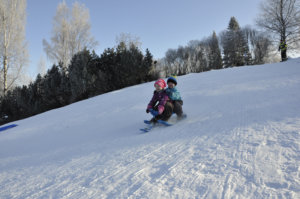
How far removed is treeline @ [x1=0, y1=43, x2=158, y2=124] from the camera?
1146 centimetres

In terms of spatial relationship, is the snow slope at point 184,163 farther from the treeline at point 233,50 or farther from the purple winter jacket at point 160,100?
the treeline at point 233,50

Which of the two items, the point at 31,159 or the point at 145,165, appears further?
the point at 31,159

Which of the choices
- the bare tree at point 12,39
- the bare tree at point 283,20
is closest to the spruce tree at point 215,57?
the bare tree at point 283,20

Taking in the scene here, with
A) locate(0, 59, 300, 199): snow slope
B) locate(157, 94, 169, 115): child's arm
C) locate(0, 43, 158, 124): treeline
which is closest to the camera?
locate(0, 59, 300, 199): snow slope

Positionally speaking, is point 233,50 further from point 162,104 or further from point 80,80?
point 162,104

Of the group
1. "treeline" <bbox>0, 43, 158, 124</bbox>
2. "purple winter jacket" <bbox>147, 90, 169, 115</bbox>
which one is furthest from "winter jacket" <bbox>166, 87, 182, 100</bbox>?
"treeline" <bbox>0, 43, 158, 124</bbox>

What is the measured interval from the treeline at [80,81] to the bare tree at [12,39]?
594cm

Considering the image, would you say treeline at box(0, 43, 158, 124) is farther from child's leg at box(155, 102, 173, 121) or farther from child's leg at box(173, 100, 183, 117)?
child's leg at box(155, 102, 173, 121)

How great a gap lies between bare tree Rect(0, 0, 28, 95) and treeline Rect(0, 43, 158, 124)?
5.94m

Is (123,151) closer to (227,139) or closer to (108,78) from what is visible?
(227,139)

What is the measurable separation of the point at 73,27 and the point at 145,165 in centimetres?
2599

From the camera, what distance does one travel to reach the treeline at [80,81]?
1146 centimetres

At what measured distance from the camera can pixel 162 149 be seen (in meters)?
1.98

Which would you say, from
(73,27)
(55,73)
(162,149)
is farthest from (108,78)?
(73,27)
